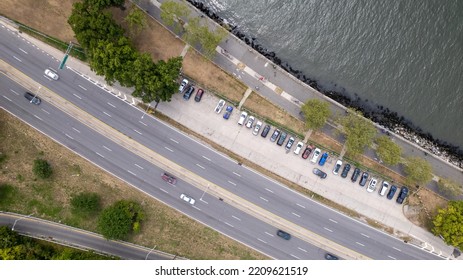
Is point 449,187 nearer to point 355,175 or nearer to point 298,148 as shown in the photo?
point 355,175

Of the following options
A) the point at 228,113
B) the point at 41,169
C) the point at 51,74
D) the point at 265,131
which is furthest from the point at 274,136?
the point at 51,74

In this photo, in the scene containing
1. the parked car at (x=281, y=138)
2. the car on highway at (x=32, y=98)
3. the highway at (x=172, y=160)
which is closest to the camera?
the car on highway at (x=32, y=98)

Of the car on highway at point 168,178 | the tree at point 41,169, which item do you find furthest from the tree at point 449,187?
the tree at point 41,169

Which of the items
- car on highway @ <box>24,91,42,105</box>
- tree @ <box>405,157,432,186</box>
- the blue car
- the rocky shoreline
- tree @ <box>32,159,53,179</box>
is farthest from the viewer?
the rocky shoreline

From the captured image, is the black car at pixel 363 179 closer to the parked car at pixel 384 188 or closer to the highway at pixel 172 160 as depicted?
the parked car at pixel 384 188

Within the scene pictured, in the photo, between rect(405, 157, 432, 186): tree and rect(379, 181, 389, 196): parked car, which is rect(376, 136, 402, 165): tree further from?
rect(379, 181, 389, 196): parked car

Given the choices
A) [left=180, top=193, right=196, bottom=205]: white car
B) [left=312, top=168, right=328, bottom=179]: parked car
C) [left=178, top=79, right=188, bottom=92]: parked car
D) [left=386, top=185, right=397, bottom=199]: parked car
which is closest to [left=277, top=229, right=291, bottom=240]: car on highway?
[left=312, top=168, right=328, bottom=179]: parked car
